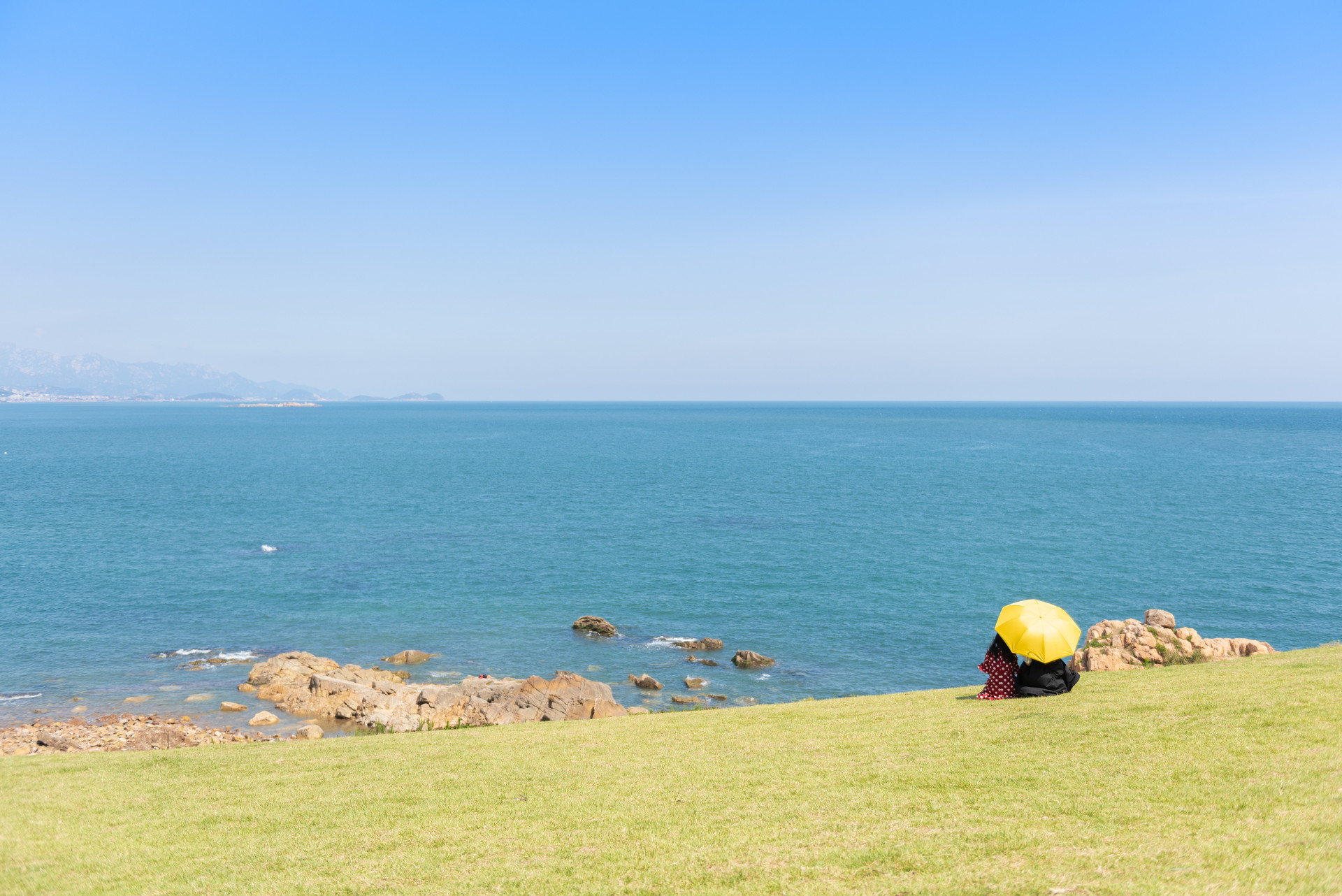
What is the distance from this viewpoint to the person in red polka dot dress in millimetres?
20484

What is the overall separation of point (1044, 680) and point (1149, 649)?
952 centimetres

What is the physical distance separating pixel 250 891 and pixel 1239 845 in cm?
1424

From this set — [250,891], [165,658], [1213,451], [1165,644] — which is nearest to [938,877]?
[250,891]

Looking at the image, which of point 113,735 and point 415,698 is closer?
point 113,735

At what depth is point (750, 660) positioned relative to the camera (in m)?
44.9

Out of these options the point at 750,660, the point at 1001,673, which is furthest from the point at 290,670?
the point at 1001,673

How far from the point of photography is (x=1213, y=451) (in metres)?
162

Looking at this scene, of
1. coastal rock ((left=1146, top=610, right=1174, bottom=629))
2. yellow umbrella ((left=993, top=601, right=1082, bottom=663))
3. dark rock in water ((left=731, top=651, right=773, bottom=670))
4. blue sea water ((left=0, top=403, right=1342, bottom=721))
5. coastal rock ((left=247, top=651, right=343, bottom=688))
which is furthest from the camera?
blue sea water ((left=0, top=403, right=1342, bottom=721))

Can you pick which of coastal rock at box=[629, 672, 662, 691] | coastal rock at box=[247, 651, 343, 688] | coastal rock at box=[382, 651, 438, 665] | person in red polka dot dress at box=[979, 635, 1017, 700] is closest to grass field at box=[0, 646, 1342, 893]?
person in red polka dot dress at box=[979, 635, 1017, 700]

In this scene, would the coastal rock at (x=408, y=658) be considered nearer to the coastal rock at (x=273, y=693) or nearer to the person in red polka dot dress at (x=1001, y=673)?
the coastal rock at (x=273, y=693)

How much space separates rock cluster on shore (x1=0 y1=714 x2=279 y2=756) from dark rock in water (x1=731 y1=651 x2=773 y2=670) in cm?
2471

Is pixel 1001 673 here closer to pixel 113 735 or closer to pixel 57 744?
pixel 57 744

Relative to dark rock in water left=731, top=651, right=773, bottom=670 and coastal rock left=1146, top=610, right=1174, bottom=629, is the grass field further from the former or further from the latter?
dark rock in water left=731, top=651, right=773, bottom=670

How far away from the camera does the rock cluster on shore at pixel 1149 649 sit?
1013 inches
